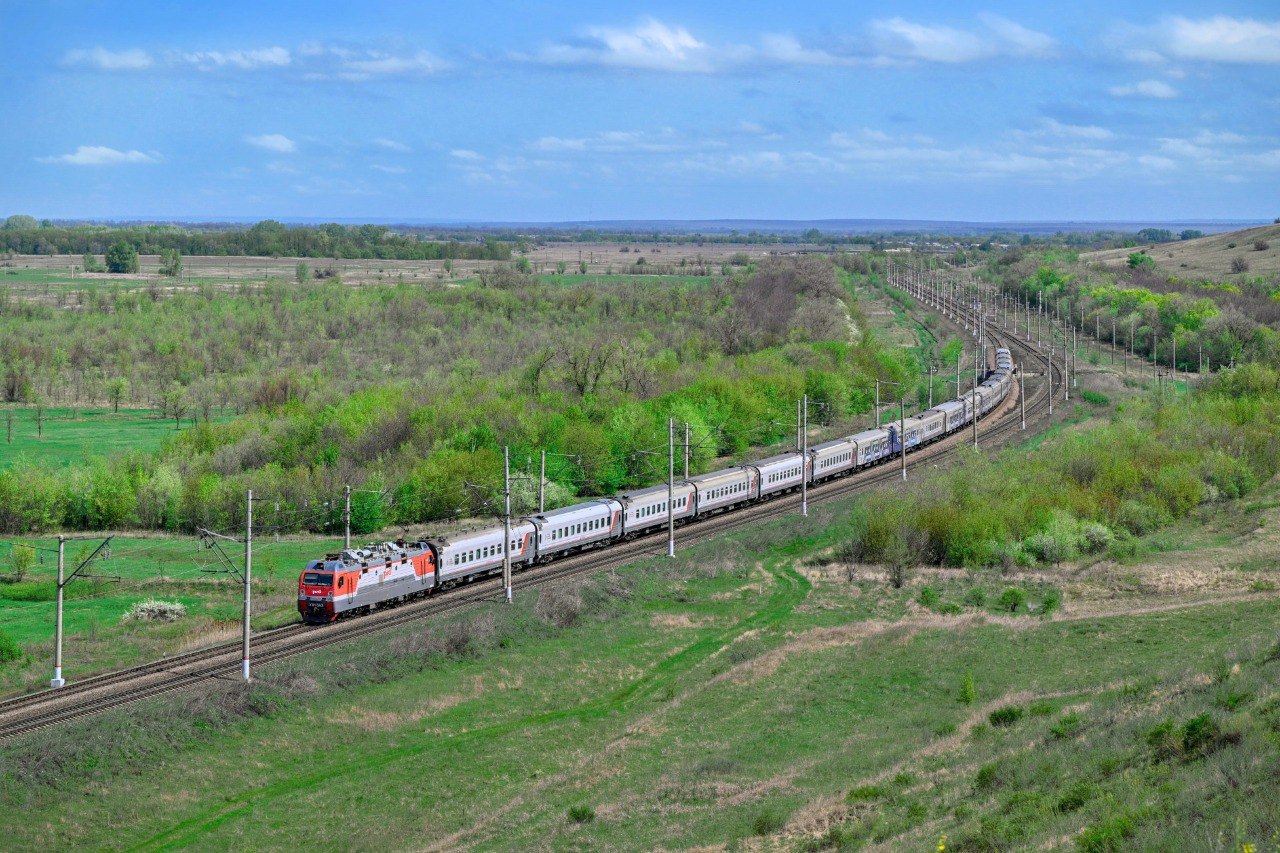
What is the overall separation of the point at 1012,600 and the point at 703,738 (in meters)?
18.4

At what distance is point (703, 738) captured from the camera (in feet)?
116

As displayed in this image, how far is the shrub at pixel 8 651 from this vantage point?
42.2 meters

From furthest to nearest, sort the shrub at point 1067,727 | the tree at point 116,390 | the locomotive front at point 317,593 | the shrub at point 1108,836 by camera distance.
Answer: the tree at point 116,390, the locomotive front at point 317,593, the shrub at point 1067,727, the shrub at point 1108,836

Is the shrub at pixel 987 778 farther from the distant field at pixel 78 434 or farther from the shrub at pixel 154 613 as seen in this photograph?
the distant field at pixel 78 434

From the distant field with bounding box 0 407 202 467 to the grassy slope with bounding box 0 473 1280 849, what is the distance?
55.1 meters

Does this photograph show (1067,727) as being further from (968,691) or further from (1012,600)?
(1012,600)

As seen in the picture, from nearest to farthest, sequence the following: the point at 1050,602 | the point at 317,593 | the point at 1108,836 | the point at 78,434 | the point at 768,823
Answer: the point at 1108,836 < the point at 768,823 < the point at 317,593 < the point at 1050,602 < the point at 78,434

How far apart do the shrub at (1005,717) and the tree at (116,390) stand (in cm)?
11633

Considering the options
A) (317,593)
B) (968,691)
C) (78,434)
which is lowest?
(968,691)

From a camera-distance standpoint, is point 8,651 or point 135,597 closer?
point 8,651

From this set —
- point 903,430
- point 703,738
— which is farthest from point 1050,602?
point 903,430

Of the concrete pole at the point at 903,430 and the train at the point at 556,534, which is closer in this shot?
the train at the point at 556,534

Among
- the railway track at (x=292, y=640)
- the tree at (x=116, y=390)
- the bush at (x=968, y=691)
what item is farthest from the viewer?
the tree at (x=116, y=390)

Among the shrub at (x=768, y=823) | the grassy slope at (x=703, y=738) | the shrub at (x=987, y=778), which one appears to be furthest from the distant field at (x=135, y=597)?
the shrub at (x=987, y=778)
